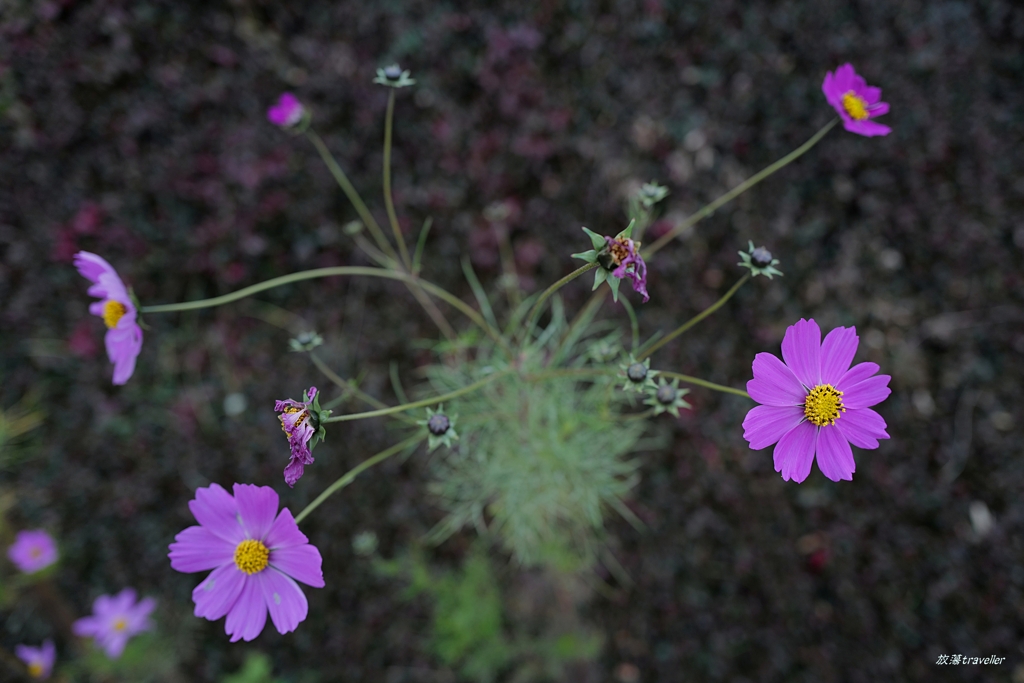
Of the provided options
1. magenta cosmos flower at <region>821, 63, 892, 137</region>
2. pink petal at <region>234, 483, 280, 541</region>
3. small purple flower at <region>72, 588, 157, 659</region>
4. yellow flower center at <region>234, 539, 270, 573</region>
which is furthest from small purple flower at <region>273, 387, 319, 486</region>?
small purple flower at <region>72, 588, 157, 659</region>

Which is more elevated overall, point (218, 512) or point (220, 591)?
point (218, 512)

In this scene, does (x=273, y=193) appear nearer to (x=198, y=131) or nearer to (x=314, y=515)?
(x=198, y=131)

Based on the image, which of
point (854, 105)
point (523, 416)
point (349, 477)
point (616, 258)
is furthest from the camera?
point (523, 416)

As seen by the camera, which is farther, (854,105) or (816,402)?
(854,105)

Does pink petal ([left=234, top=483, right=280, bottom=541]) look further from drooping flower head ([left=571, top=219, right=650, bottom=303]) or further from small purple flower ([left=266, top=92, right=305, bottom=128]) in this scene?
small purple flower ([left=266, top=92, right=305, bottom=128])

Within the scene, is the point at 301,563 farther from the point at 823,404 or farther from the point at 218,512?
the point at 823,404

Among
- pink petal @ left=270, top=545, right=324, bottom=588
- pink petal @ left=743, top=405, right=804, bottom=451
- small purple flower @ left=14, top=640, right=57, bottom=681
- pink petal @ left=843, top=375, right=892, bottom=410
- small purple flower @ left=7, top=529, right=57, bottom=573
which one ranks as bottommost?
small purple flower @ left=14, top=640, right=57, bottom=681

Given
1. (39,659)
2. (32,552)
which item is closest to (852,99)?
(32,552)
